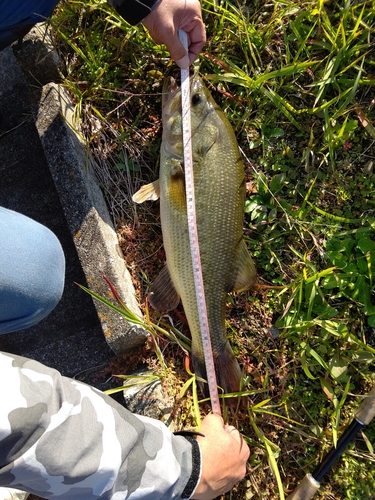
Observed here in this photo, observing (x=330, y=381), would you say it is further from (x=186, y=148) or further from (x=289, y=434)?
(x=186, y=148)

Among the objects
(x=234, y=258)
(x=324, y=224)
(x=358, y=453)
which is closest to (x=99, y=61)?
(x=234, y=258)

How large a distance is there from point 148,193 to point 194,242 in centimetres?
49

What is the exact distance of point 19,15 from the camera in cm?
236

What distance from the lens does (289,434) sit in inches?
114

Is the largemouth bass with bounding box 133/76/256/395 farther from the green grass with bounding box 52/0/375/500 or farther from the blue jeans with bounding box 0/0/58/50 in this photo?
the blue jeans with bounding box 0/0/58/50

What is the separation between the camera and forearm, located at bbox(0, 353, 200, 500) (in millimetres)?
→ 1668

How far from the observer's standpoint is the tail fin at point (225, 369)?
8.91 feet

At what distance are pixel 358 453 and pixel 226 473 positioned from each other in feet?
3.55

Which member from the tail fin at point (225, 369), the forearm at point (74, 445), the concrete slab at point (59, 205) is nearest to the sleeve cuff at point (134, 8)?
→ the concrete slab at point (59, 205)

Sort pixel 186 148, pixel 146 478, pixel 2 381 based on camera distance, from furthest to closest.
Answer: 1. pixel 186 148
2. pixel 146 478
3. pixel 2 381

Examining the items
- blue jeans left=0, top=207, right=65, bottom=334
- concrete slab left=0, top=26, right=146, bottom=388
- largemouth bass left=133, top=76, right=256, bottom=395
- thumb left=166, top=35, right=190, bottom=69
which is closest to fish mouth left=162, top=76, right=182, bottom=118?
largemouth bass left=133, top=76, right=256, bottom=395

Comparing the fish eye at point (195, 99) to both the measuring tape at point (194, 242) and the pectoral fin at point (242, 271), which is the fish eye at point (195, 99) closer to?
the measuring tape at point (194, 242)

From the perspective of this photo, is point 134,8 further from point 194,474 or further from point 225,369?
point 194,474

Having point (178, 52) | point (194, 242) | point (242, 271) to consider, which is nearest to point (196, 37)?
point (178, 52)
